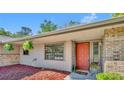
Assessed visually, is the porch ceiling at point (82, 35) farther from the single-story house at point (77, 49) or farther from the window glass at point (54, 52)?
the window glass at point (54, 52)

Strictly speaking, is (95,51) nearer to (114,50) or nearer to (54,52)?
(54,52)

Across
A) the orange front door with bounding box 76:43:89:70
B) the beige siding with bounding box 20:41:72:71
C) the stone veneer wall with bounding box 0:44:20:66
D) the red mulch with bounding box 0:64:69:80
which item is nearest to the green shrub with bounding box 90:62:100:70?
the orange front door with bounding box 76:43:89:70

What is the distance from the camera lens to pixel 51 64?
11891 millimetres

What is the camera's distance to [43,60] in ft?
41.4

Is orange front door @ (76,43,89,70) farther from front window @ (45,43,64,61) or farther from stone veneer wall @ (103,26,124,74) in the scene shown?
stone veneer wall @ (103,26,124,74)

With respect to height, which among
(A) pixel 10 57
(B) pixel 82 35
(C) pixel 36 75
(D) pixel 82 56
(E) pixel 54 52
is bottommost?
(C) pixel 36 75

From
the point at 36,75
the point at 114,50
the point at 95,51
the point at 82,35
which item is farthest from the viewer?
the point at 95,51

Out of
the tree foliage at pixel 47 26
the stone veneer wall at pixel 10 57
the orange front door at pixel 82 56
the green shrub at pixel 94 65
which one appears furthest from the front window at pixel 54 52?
the tree foliage at pixel 47 26

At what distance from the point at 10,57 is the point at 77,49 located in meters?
7.35

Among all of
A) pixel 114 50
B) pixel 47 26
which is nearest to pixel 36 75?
pixel 114 50
